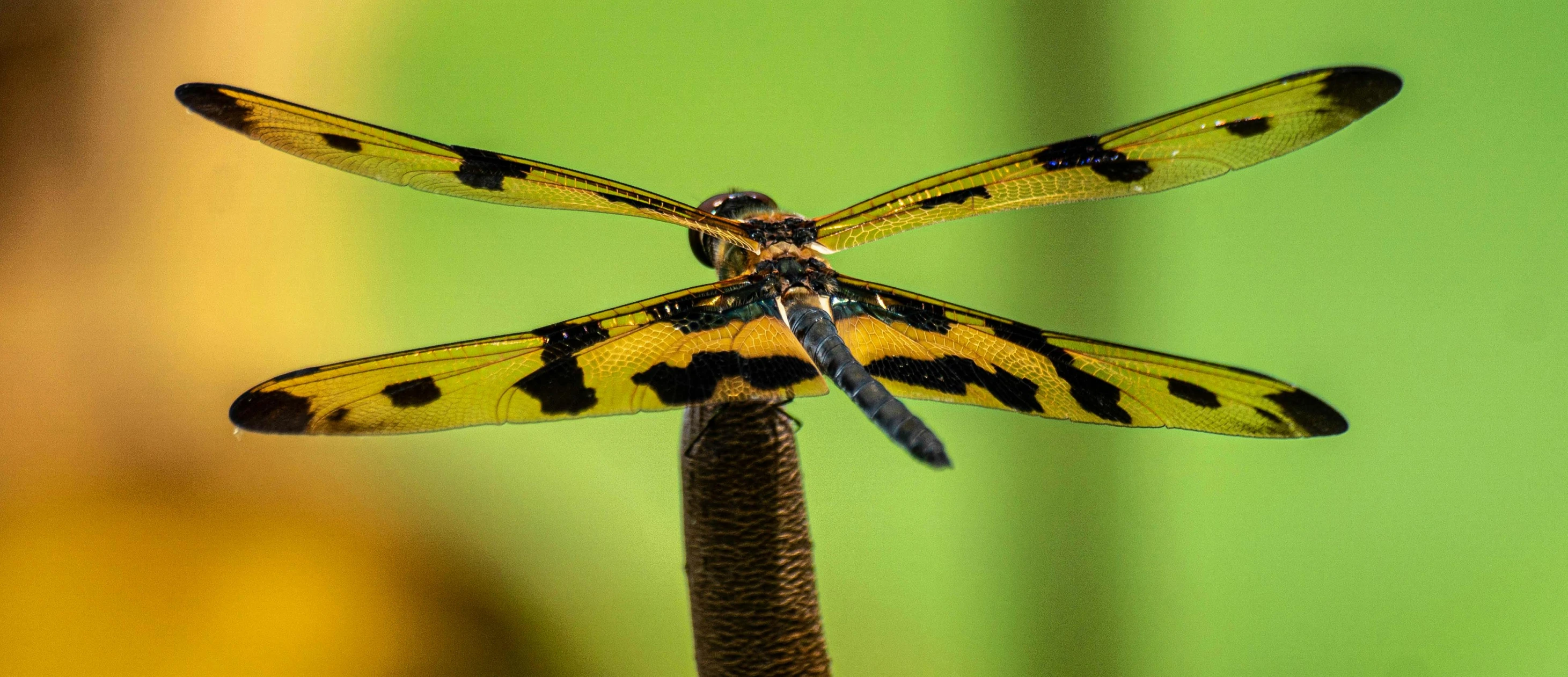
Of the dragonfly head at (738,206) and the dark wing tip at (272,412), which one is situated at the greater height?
the dragonfly head at (738,206)

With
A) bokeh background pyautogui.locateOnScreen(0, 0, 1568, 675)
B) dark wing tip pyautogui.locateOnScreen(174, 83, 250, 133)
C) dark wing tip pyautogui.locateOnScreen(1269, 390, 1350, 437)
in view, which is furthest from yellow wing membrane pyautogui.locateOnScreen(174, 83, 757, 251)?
bokeh background pyautogui.locateOnScreen(0, 0, 1568, 675)

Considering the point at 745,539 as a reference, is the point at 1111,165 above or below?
above

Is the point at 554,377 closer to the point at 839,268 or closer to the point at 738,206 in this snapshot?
the point at 738,206

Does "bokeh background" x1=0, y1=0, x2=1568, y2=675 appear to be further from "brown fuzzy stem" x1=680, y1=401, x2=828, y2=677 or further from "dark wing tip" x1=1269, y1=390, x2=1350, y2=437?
"dark wing tip" x1=1269, y1=390, x2=1350, y2=437

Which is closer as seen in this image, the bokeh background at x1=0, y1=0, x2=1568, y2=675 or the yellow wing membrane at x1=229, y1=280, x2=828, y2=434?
the yellow wing membrane at x1=229, y1=280, x2=828, y2=434

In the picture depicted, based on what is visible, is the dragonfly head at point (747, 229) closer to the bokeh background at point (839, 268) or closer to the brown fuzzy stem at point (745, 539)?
the brown fuzzy stem at point (745, 539)

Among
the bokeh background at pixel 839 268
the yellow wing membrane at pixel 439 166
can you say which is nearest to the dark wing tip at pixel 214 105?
the yellow wing membrane at pixel 439 166

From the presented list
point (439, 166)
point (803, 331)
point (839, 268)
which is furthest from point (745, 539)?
point (839, 268)
